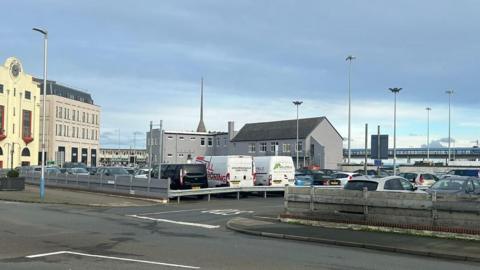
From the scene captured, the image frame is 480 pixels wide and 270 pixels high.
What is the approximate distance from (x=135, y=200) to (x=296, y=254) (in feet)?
57.4

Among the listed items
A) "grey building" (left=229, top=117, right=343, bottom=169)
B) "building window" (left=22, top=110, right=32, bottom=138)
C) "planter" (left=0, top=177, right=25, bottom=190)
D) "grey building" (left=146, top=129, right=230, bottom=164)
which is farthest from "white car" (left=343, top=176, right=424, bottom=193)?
"building window" (left=22, top=110, right=32, bottom=138)

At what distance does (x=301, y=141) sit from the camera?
91.3 meters

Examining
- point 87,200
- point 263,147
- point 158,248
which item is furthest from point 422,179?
point 263,147

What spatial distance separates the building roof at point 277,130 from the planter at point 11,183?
202 ft

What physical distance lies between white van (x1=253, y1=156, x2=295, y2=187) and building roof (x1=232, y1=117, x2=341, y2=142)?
2277 inches

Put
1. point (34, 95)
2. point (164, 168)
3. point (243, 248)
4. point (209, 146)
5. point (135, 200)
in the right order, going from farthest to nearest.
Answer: point (209, 146)
point (34, 95)
point (164, 168)
point (135, 200)
point (243, 248)

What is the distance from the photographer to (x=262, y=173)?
107 ft

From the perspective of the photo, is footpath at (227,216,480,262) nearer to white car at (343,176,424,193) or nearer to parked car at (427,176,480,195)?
white car at (343,176,424,193)

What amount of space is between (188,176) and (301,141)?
6395 centimetres

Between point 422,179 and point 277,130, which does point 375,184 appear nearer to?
point 422,179

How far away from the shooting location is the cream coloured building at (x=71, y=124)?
114 meters

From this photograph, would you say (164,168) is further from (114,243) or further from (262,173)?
(114,243)

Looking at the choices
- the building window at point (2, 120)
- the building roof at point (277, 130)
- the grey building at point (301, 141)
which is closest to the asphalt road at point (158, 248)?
the grey building at point (301, 141)

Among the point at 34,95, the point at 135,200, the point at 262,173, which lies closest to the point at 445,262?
the point at 135,200
